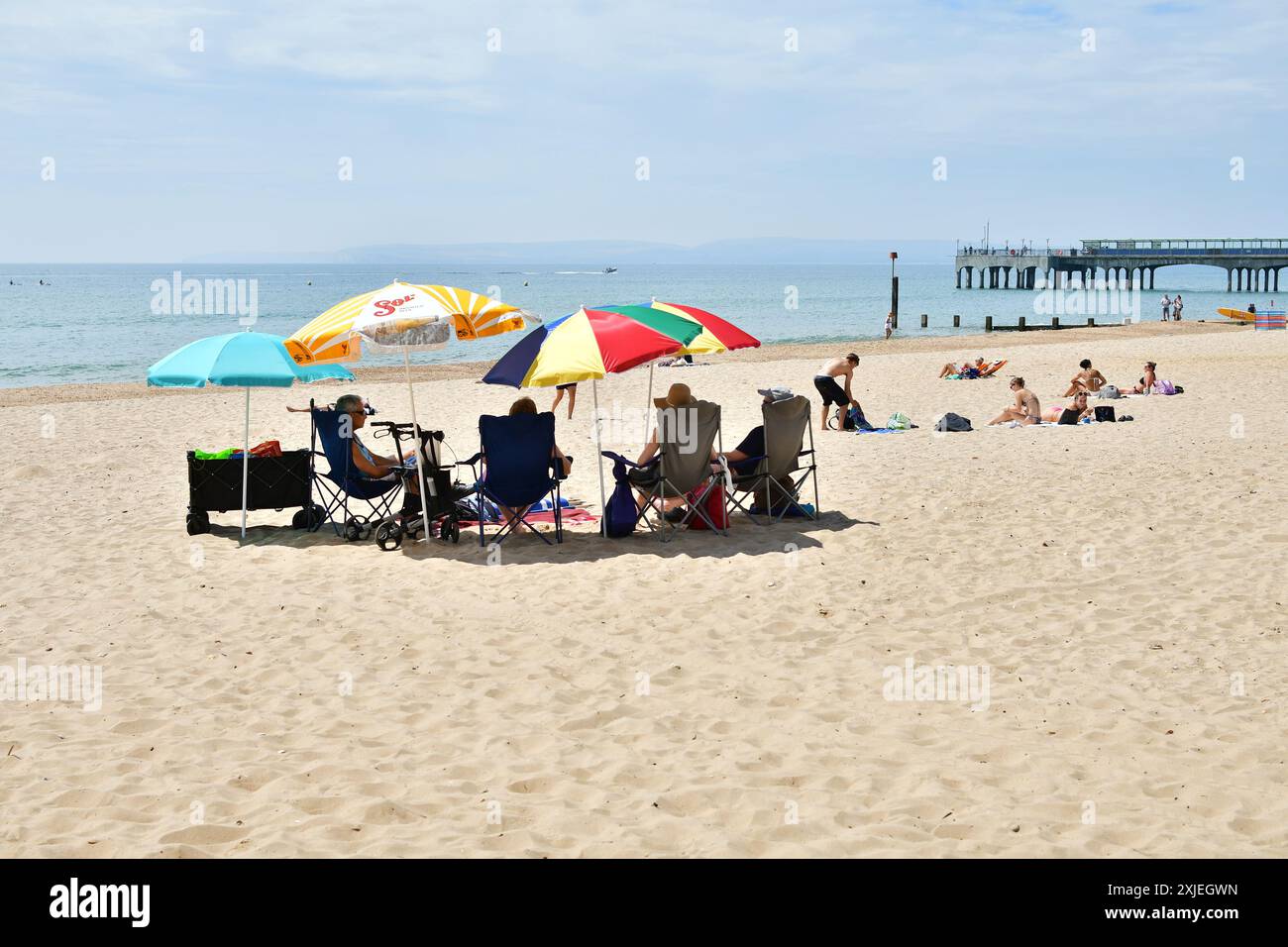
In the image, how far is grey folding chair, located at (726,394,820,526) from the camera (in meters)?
8.55

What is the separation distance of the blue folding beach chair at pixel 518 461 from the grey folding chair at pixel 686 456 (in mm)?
739

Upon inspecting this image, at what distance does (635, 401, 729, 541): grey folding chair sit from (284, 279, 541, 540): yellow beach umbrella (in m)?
1.27

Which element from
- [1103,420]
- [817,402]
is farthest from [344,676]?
[817,402]

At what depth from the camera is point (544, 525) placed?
8.73 meters

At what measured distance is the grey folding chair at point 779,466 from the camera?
855 centimetres

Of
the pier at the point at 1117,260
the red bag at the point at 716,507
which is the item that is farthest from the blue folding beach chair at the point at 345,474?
the pier at the point at 1117,260

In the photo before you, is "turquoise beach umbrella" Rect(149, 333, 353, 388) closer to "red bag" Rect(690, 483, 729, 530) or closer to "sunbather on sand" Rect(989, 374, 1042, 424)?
"red bag" Rect(690, 483, 729, 530)

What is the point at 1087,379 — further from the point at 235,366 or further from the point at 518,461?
the point at 235,366

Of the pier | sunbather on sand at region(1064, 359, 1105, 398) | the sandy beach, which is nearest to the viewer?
the sandy beach

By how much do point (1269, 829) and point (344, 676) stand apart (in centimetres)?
390

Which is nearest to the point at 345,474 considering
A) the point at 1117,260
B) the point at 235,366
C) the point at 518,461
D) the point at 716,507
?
the point at 235,366

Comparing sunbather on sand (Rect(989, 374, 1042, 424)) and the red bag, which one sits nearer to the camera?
the red bag

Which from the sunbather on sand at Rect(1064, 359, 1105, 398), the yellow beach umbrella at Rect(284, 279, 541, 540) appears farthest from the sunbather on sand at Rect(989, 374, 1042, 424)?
the yellow beach umbrella at Rect(284, 279, 541, 540)

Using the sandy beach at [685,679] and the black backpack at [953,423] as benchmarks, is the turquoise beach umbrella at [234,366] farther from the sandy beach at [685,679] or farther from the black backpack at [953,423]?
the black backpack at [953,423]
